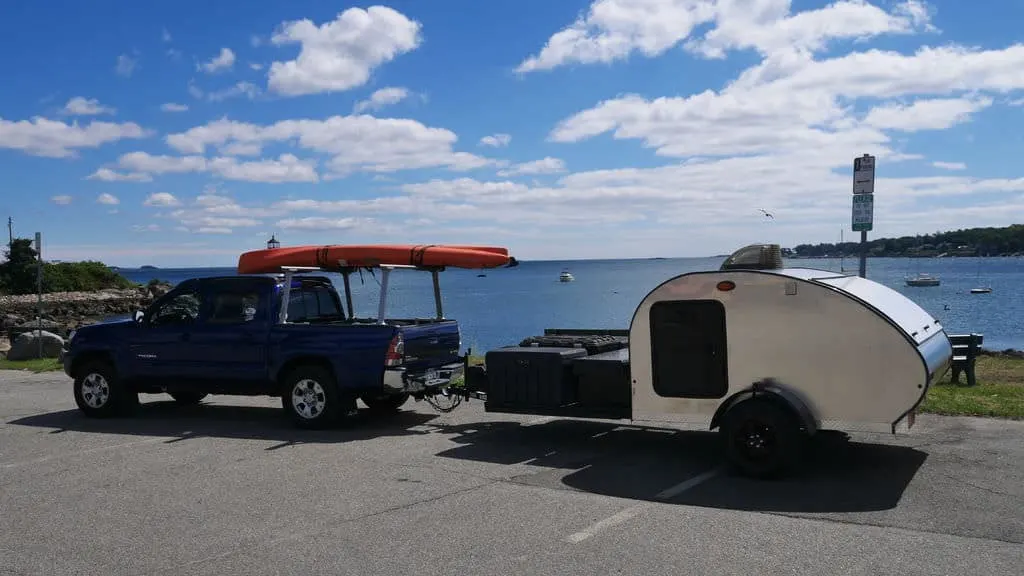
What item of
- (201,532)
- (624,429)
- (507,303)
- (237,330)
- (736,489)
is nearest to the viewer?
(201,532)

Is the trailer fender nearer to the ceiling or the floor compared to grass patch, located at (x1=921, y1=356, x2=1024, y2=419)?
nearer to the ceiling

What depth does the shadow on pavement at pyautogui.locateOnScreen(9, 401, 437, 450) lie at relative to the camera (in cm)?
1091

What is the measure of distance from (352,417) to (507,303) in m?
76.8

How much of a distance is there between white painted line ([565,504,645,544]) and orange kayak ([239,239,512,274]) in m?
4.89

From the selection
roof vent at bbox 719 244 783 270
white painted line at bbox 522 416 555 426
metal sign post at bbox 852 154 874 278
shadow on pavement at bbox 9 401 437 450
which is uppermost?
metal sign post at bbox 852 154 874 278

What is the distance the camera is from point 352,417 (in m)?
12.1

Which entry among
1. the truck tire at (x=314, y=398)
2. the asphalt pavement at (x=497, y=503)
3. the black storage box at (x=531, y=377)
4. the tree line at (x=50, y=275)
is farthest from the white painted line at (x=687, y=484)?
the tree line at (x=50, y=275)

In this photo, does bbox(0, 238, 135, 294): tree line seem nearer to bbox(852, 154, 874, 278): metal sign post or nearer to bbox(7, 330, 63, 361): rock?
bbox(7, 330, 63, 361): rock

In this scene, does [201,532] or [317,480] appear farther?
[317,480]

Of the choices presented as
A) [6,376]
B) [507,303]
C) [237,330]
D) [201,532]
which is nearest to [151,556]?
[201,532]

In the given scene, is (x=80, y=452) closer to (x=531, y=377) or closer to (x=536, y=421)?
(x=531, y=377)

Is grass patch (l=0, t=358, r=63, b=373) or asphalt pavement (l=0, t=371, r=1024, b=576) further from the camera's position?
grass patch (l=0, t=358, r=63, b=373)

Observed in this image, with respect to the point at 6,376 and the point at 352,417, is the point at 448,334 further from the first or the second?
the point at 6,376

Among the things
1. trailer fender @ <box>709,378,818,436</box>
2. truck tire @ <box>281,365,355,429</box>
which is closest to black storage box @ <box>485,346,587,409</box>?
trailer fender @ <box>709,378,818,436</box>
